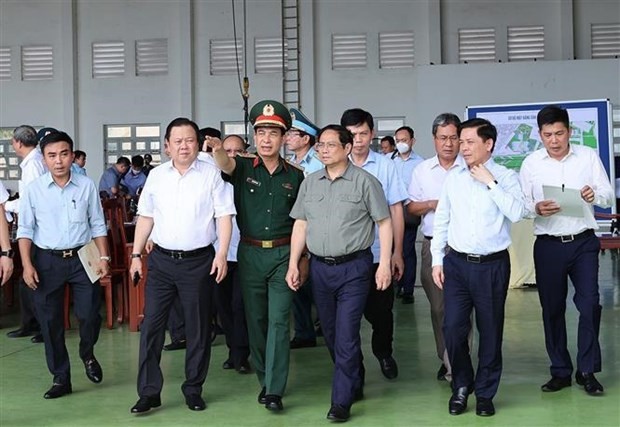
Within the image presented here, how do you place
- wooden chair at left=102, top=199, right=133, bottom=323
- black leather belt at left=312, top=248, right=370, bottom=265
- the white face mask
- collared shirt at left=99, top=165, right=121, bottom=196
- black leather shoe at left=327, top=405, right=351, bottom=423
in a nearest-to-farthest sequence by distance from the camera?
1. black leather shoe at left=327, top=405, right=351, bottom=423
2. black leather belt at left=312, top=248, right=370, bottom=265
3. wooden chair at left=102, top=199, right=133, bottom=323
4. the white face mask
5. collared shirt at left=99, top=165, right=121, bottom=196

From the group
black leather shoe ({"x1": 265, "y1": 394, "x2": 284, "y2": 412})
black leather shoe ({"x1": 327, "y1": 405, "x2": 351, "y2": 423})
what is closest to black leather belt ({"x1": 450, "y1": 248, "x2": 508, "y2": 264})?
black leather shoe ({"x1": 327, "y1": 405, "x2": 351, "y2": 423})

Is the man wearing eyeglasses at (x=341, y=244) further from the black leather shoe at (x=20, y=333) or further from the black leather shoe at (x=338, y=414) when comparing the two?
the black leather shoe at (x=20, y=333)

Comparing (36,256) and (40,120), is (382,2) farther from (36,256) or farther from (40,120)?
(36,256)

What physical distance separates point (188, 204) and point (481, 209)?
1.46 meters

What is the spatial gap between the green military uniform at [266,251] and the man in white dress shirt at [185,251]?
133 millimetres

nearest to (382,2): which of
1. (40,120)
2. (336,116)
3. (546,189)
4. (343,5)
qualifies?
(343,5)

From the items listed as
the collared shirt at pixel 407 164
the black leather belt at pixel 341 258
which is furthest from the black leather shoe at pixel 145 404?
the collared shirt at pixel 407 164

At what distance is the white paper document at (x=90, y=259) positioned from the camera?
4.66 m

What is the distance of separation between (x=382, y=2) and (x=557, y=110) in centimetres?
1194

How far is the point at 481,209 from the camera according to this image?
4039 mm

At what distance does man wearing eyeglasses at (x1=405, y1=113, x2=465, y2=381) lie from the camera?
4.69 m

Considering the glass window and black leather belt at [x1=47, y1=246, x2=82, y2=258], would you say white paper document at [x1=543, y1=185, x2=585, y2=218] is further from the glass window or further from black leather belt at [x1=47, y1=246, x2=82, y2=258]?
the glass window

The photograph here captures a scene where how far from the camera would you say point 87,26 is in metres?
16.6

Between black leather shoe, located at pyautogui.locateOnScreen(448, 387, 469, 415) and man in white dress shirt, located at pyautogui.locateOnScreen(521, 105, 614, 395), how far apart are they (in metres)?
0.61
